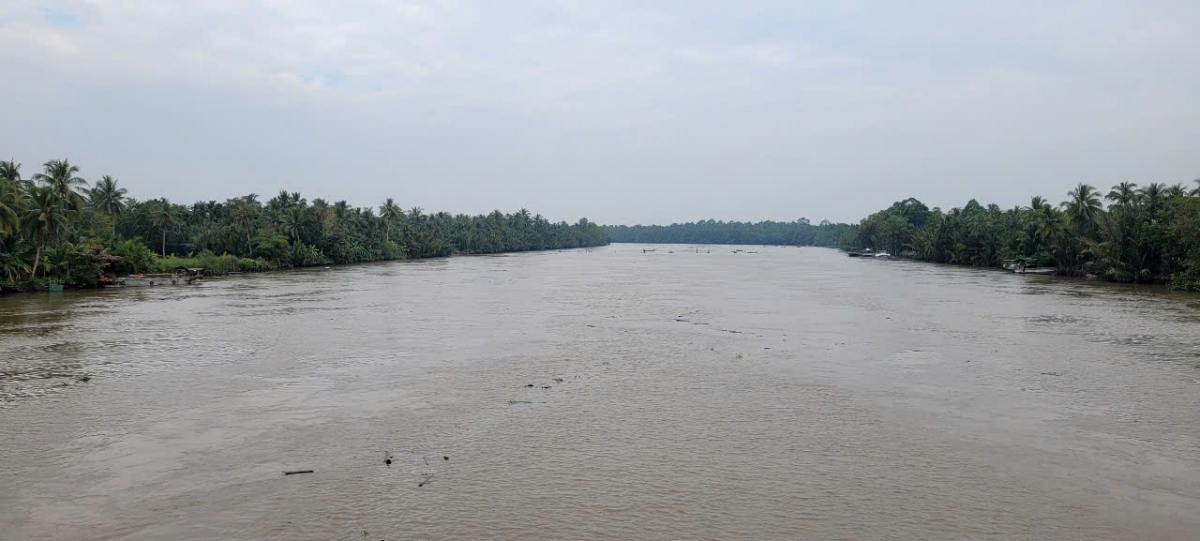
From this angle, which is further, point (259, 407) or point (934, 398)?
point (934, 398)

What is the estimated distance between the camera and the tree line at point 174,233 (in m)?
39.3

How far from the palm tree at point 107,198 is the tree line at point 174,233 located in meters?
0.08

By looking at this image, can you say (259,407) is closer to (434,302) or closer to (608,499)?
(608,499)

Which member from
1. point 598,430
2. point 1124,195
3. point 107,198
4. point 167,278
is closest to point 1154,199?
point 1124,195

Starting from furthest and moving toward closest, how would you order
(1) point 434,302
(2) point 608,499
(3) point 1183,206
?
(3) point 1183,206 < (1) point 434,302 < (2) point 608,499

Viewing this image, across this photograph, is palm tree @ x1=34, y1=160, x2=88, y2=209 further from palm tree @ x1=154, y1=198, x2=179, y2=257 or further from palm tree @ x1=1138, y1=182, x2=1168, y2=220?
palm tree @ x1=1138, y1=182, x2=1168, y2=220

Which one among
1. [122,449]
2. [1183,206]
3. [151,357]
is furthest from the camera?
[1183,206]

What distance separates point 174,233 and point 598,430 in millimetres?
65951

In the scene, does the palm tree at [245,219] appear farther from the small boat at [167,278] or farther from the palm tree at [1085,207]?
the palm tree at [1085,207]

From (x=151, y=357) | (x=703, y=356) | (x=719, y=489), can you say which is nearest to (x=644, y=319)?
(x=703, y=356)

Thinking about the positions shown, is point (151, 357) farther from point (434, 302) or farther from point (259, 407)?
point (434, 302)

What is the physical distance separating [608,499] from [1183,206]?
47.6m

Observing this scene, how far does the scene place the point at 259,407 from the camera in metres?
14.4

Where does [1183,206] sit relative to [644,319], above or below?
above
